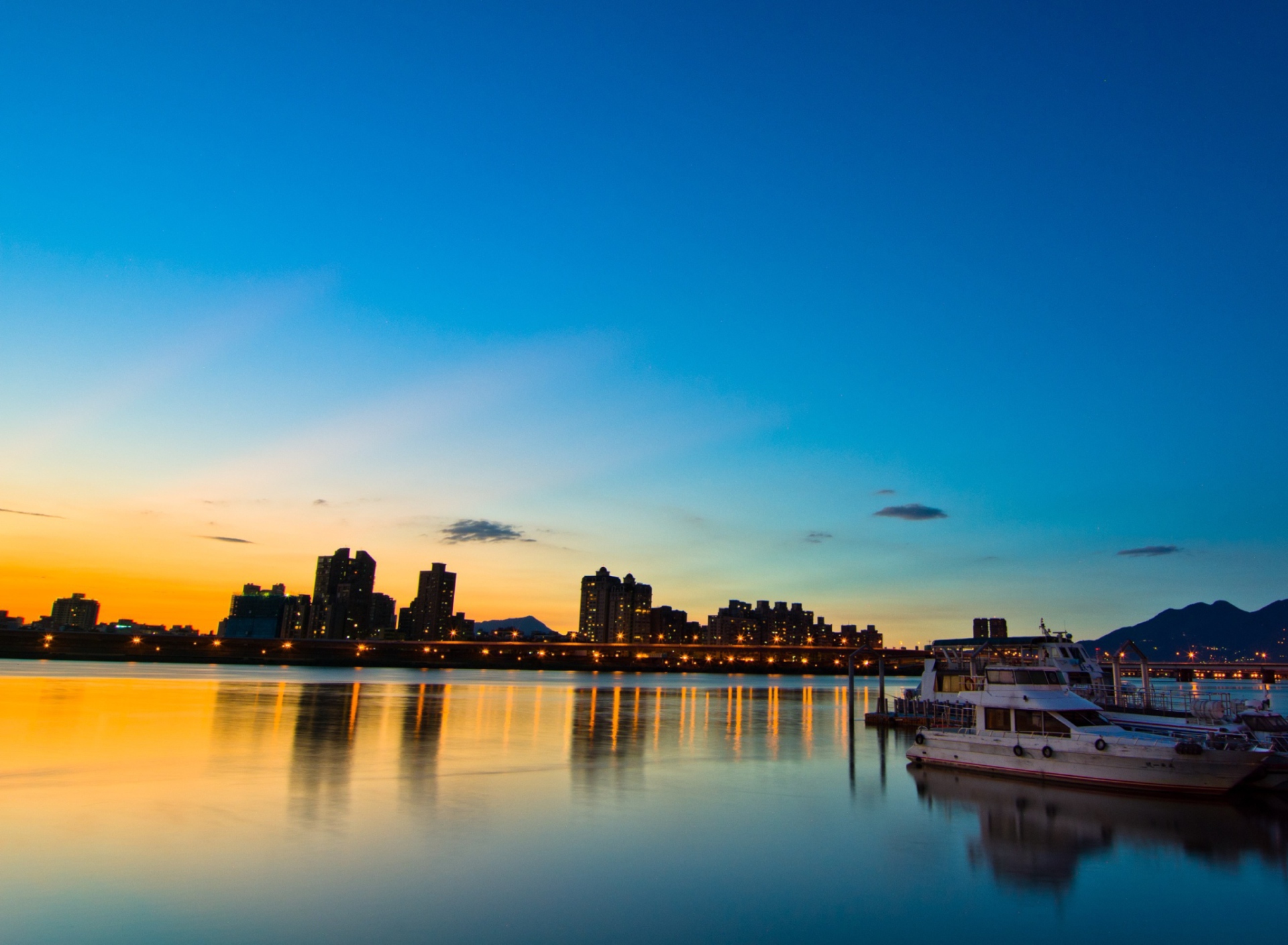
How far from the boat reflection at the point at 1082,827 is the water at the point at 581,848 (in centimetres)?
13

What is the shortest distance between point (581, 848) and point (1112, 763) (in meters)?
22.7

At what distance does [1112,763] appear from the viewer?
3431 centimetres

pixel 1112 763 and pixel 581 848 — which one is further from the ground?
pixel 1112 763

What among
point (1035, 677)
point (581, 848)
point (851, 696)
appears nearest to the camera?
point (581, 848)

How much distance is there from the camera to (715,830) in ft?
94.1

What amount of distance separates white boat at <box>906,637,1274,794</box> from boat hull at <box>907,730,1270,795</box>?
3 centimetres

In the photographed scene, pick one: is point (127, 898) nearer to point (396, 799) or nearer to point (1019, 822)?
point (396, 799)

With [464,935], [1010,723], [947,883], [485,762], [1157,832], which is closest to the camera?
[464,935]

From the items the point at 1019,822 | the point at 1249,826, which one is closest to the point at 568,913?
the point at 1019,822

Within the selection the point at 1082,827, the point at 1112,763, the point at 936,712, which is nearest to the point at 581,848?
the point at 1082,827

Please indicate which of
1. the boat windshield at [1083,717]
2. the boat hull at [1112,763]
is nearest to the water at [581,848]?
the boat hull at [1112,763]

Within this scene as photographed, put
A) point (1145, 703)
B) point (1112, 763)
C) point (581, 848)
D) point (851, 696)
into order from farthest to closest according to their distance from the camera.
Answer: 1. point (851, 696)
2. point (1145, 703)
3. point (1112, 763)
4. point (581, 848)

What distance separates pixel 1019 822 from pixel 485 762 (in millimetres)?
26556

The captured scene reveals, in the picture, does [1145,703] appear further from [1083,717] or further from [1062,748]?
[1062,748]
